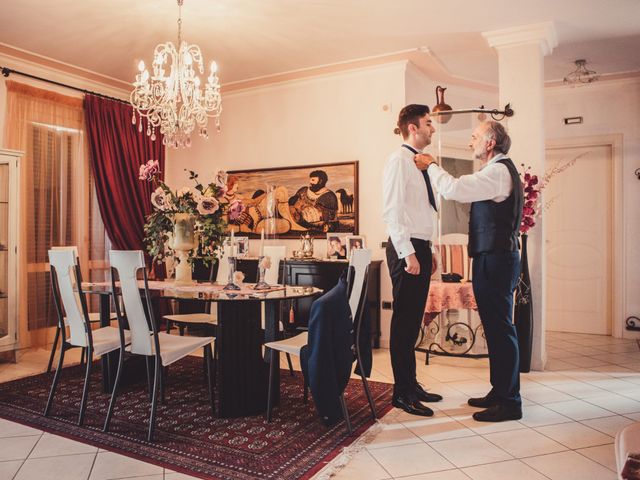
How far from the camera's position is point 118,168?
5520 millimetres

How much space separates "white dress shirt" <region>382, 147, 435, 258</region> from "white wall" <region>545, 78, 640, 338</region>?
366 centimetres

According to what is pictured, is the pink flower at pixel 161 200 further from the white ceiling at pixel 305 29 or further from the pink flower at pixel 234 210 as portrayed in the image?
the white ceiling at pixel 305 29

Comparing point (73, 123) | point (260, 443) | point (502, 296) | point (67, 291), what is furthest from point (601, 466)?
point (73, 123)

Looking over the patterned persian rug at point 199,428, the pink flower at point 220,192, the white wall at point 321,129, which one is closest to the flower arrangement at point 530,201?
the white wall at point 321,129

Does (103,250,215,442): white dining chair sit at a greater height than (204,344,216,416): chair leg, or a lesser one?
greater

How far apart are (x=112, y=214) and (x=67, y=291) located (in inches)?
106

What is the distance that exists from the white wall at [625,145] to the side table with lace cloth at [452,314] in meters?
1.91

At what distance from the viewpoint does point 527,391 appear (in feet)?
11.3

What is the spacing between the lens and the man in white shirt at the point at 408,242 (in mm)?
2820

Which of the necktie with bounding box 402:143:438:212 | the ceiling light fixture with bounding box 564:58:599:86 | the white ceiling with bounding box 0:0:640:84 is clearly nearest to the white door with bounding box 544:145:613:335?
the ceiling light fixture with bounding box 564:58:599:86

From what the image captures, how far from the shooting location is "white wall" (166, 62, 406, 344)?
4973 mm

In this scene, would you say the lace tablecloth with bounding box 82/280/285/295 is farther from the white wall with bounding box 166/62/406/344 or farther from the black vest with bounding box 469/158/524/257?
the white wall with bounding box 166/62/406/344

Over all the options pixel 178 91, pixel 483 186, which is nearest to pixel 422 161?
pixel 483 186

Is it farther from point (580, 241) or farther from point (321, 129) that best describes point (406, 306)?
point (580, 241)
